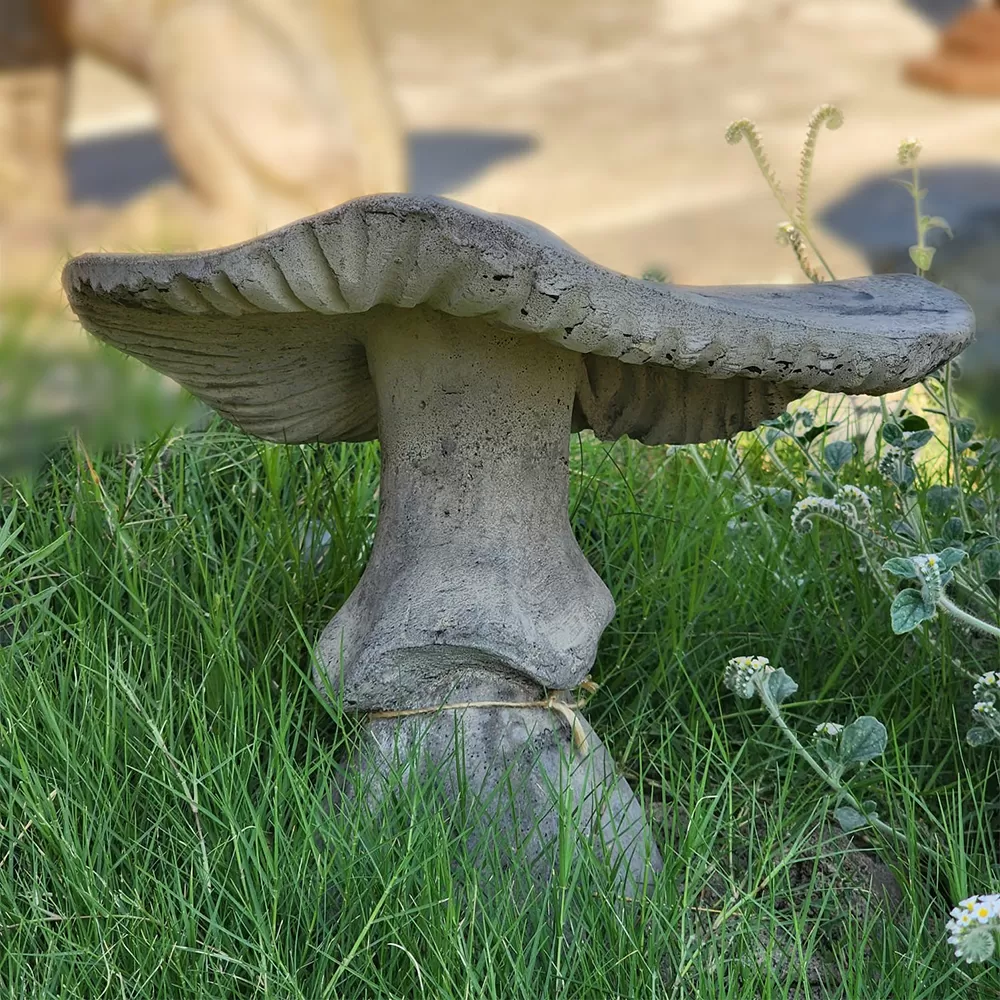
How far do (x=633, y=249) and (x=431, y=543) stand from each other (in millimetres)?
4406

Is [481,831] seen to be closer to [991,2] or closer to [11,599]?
[11,599]

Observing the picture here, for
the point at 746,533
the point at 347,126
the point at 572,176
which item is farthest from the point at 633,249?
the point at 746,533

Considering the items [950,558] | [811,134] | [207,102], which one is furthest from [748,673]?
[207,102]

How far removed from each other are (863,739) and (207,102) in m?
4.30

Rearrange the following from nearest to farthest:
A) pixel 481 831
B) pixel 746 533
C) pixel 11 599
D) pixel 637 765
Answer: pixel 481 831 < pixel 637 765 < pixel 11 599 < pixel 746 533

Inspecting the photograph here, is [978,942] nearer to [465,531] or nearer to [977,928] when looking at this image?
[977,928]

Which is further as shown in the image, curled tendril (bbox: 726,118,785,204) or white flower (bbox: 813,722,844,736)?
curled tendril (bbox: 726,118,785,204)

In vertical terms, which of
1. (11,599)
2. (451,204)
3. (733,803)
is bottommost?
(733,803)

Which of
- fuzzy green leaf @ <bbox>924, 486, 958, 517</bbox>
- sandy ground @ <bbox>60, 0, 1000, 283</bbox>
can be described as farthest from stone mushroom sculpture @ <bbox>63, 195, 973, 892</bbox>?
sandy ground @ <bbox>60, 0, 1000, 283</bbox>

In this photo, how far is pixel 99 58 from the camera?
534 centimetres

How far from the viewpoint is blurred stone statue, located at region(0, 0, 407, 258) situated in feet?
16.8

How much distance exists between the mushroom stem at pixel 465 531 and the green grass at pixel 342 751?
119 mm

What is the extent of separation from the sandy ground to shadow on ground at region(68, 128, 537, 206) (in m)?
0.01

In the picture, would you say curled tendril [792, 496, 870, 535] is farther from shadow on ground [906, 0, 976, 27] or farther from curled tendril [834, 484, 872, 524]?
shadow on ground [906, 0, 976, 27]
